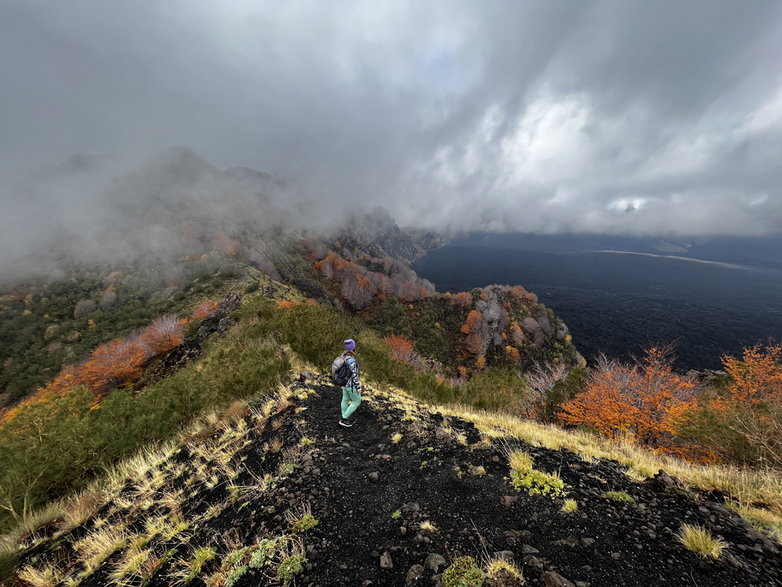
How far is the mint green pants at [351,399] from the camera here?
8845mm

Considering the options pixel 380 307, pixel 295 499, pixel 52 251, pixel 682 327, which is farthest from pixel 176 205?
pixel 682 327

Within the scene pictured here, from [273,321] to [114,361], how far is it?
46216 millimetres

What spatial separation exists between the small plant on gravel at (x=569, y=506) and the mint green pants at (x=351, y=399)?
5.59 metres

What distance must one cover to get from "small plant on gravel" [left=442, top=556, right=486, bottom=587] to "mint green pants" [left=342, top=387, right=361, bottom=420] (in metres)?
5.15

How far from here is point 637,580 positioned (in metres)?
3.81

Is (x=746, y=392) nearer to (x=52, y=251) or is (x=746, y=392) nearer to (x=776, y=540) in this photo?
(x=776, y=540)

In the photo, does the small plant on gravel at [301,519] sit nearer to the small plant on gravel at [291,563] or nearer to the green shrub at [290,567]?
the small plant on gravel at [291,563]

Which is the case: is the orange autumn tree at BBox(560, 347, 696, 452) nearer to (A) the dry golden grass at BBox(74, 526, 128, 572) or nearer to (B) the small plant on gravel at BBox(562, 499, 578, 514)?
(B) the small plant on gravel at BBox(562, 499, 578, 514)

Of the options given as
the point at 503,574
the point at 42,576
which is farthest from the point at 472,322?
the point at 42,576

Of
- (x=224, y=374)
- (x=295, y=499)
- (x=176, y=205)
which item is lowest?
(x=224, y=374)

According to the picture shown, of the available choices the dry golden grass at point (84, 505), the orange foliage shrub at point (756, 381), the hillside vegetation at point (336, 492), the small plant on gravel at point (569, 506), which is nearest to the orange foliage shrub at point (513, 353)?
the orange foliage shrub at point (756, 381)

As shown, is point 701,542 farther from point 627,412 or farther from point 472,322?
point 472,322

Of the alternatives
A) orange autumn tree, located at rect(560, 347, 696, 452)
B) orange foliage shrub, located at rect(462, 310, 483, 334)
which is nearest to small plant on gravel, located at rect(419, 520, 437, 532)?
orange autumn tree, located at rect(560, 347, 696, 452)

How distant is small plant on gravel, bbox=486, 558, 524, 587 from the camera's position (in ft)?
12.5
